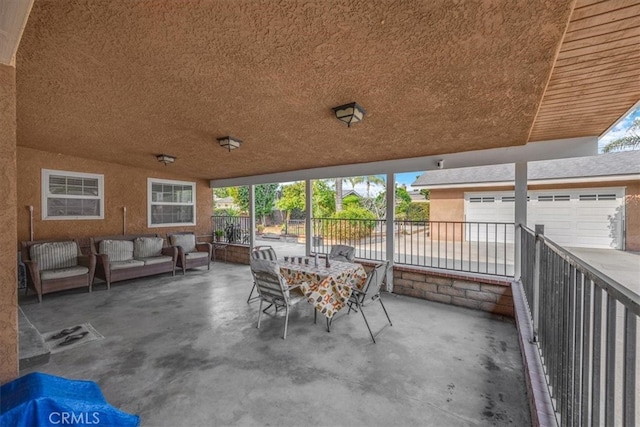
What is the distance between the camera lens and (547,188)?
8023 mm

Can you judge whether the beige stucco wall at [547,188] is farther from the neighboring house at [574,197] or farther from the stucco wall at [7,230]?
the stucco wall at [7,230]

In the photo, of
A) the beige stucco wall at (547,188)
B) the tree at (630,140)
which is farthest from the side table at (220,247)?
the tree at (630,140)

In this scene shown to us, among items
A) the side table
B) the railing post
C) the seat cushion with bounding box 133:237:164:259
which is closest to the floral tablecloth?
the railing post

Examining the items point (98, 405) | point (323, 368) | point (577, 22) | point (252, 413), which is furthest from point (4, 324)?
point (577, 22)

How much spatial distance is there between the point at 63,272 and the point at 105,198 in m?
2.04

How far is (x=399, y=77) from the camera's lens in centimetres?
229

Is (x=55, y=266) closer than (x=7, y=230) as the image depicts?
No

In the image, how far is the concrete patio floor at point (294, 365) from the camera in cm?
207

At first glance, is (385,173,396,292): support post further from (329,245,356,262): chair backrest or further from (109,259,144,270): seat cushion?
(109,259,144,270): seat cushion

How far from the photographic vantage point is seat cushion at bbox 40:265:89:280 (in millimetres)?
4469

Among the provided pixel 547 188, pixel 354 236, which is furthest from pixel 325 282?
pixel 547 188

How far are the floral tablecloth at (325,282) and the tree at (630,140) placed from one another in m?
Answer: 11.7

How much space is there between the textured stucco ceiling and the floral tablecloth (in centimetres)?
184

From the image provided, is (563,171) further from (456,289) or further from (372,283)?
(372,283)
